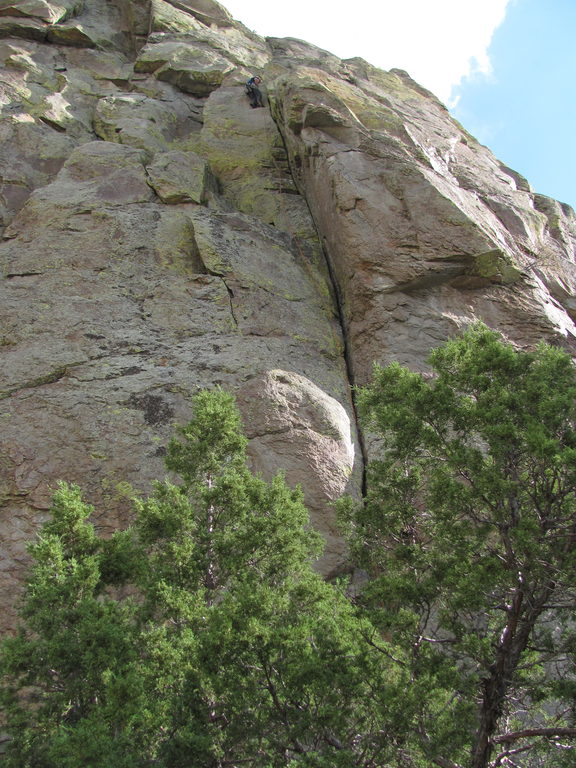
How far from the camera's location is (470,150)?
2338 cm

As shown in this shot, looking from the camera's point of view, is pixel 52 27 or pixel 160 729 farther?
pixel 52 27

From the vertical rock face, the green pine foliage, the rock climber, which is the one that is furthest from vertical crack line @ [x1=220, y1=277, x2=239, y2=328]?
the rock climber

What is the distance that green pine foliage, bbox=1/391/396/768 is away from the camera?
18.7ft

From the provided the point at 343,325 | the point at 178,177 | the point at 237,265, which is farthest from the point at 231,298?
the point at 178,177

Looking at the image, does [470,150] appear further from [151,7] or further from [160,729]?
[160,729]

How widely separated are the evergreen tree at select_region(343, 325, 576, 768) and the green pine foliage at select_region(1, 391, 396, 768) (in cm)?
56

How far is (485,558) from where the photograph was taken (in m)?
6.48

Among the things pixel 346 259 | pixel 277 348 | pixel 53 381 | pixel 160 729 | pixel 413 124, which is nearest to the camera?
pixel 160 729

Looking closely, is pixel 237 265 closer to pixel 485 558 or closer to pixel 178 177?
pixel 178 177

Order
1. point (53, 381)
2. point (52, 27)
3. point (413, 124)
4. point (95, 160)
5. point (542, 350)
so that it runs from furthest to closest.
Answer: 1. point (52, 27)
2. point (413, 124)
3. point (95, 160)
4. point (53, 381)
5. point (542, 350)

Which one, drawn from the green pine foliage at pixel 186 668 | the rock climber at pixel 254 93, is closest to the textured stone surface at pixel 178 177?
the rock climber at pixel 254 93

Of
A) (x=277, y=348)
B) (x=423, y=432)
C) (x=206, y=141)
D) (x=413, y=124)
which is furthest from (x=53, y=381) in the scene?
(x=413, y=124)

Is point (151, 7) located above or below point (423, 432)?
above

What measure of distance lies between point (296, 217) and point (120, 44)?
660 inches
